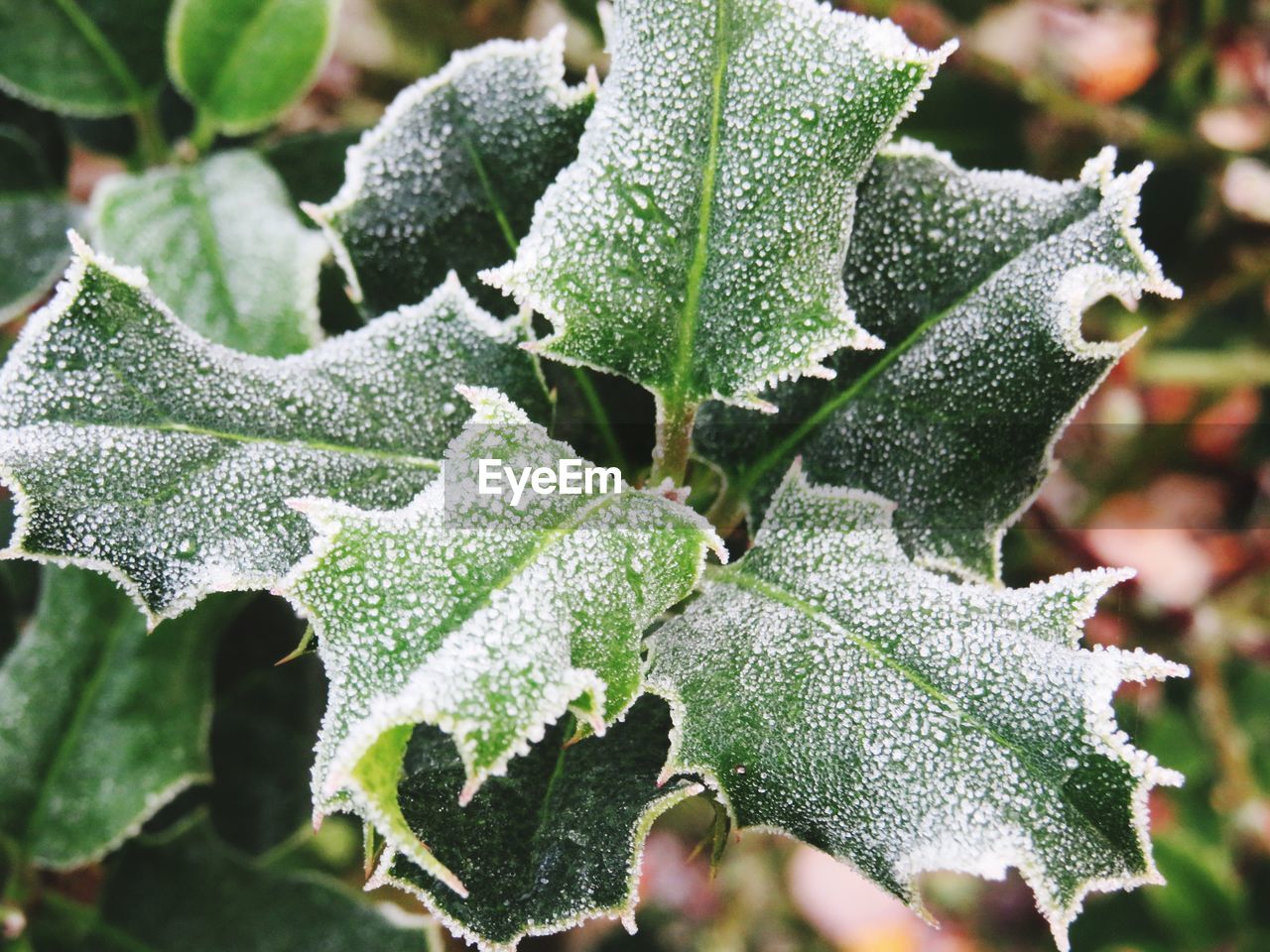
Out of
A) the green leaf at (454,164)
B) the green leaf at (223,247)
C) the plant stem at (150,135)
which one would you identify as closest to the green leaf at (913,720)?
the green leaf at (454,164)

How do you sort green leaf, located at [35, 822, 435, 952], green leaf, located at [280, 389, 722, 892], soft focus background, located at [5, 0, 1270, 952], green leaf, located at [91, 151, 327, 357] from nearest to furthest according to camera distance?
1. green leaf, located at [280, 389, 722, 892]
2. green leaf, located at [91, 151, 327, 357]
3. green leaf, located at [35, 822, 435, 952]
4. soft focus background, located at [5, 0, 1270, 952]

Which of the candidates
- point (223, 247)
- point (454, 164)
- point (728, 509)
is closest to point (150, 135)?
Answer: point (223, 247)

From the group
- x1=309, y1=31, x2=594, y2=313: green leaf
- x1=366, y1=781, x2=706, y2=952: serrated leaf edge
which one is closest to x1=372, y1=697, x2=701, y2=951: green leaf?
x1=366, y1=781, x2=706, y2=952: serrated leaf edge

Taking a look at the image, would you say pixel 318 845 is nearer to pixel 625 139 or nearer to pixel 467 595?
pixel 467 595

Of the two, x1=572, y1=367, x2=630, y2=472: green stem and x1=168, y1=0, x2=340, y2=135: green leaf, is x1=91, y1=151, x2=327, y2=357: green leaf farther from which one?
x1=572, y1=367, x2=630, y2=472: green stem

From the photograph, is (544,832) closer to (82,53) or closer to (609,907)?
(609,907)

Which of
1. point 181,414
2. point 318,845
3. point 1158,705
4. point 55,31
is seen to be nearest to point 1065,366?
point 181,414
